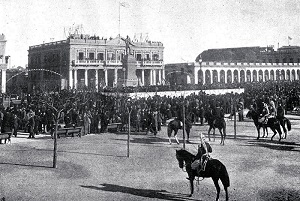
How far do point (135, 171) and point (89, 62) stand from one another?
53081 mm

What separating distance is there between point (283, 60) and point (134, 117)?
282 ft

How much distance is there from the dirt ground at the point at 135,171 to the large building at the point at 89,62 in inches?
1714

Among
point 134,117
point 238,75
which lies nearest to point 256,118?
point 134,117

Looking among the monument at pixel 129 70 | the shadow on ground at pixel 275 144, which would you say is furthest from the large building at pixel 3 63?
the shadow on ground at pixel 275 144

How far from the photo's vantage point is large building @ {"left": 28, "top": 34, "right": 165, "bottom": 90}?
62.1 metres

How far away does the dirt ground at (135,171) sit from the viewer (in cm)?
889

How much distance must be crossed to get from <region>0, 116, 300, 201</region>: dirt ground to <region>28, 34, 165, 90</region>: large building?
1714 inches

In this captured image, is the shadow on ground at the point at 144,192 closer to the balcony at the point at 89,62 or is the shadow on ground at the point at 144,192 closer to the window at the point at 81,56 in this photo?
the balcony at the point at 89,62

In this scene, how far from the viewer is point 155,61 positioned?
2734 inches

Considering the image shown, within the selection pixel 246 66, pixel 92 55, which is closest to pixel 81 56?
pixel 92 55

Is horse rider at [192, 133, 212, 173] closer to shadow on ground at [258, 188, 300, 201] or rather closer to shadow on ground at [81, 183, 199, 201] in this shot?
shadow on ground at [81, 183, 199, 201]

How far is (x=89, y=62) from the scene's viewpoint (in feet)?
205

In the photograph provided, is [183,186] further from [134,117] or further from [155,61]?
[155,61]

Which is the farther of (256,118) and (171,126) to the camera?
(256,118)
